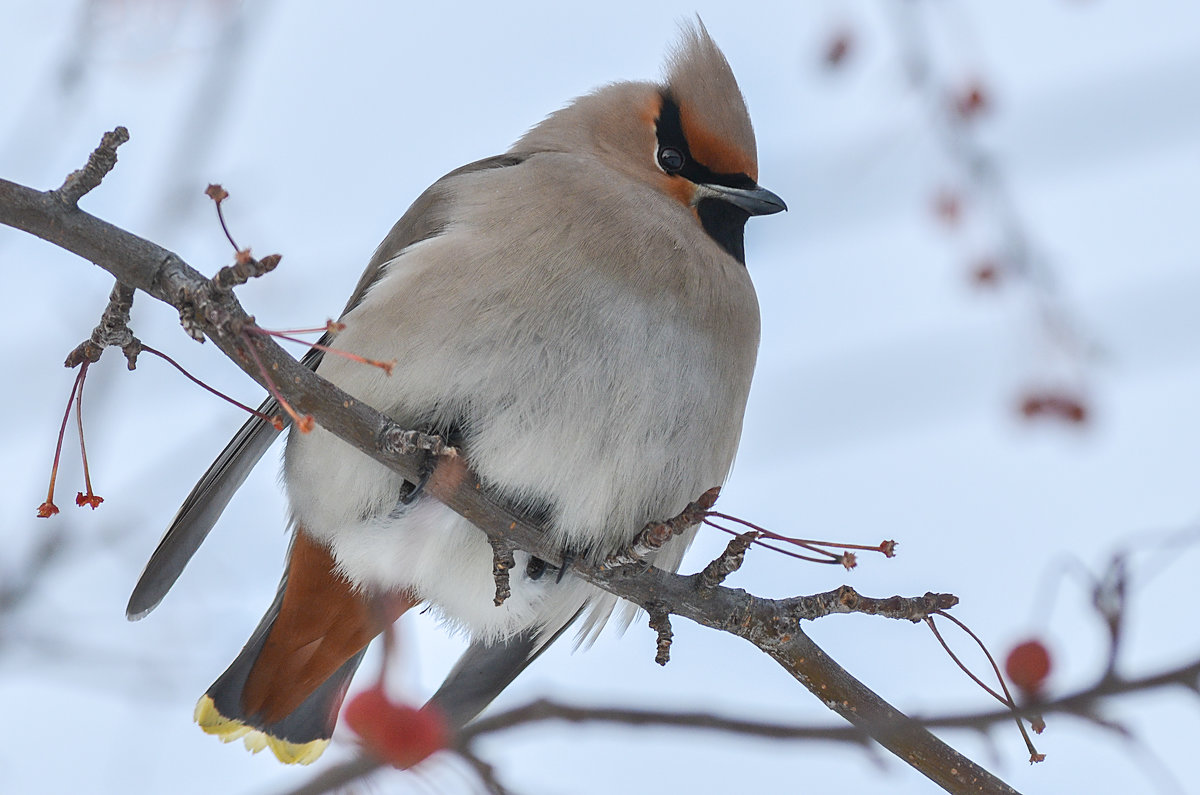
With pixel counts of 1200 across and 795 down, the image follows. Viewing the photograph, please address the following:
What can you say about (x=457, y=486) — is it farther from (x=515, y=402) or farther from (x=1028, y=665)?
(x=1028, y=665)

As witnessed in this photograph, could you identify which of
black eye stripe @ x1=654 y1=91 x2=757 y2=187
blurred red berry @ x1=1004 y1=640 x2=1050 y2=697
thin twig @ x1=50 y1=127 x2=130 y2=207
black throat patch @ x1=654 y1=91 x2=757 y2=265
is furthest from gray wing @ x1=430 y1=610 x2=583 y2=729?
thin twig @ x1=50 y1=127 x2=130 y2=207

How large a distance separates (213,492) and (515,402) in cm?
89

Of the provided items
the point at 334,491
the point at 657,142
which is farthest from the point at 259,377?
the point at 657,142

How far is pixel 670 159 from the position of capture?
382cm

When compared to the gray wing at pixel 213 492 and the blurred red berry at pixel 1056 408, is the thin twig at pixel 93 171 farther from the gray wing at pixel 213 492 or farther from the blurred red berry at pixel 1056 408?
the blurred red berry at pixel 1056 408

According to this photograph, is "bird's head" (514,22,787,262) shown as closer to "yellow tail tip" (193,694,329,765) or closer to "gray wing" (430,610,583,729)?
"gray wing" (430,610,583,729)

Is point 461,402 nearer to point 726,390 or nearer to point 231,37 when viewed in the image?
point 726,390

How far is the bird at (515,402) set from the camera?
9.74ft

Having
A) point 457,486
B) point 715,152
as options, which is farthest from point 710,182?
point 457,486

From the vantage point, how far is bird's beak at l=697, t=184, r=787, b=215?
3.68 metres

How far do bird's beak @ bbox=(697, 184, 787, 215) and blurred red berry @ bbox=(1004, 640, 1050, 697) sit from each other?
6.02 feet

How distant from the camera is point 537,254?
3084 millimetres

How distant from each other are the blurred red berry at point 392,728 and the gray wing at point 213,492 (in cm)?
101

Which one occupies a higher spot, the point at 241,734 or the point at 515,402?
the point at 515,402
